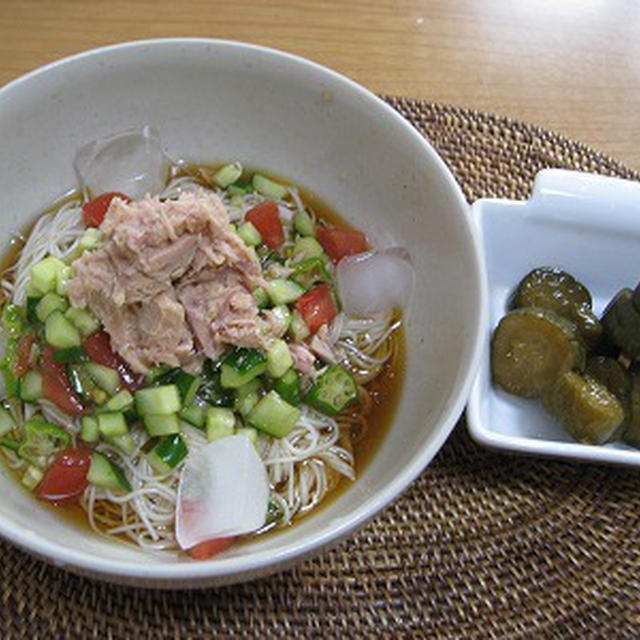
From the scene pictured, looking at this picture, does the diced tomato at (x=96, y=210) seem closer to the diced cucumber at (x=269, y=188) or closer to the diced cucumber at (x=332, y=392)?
the diced cucumber at (x=269, y=188)

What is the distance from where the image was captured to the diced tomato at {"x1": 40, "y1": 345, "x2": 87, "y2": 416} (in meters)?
1.91

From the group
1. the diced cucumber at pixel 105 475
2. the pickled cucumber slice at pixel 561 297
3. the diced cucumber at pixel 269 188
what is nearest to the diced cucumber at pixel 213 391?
the diced cucumber at pixel 105 475

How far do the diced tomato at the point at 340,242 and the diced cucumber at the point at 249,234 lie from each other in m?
0.17

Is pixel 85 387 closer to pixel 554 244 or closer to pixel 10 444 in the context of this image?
pixel 10 444

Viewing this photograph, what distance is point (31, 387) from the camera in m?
1.93

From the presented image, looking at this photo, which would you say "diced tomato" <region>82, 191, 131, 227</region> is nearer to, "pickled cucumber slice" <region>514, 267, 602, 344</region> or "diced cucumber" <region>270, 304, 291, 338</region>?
"diced cucumber" <region>270, 304, 291, 338</region>

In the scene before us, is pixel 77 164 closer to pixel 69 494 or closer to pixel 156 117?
pixel 156 117

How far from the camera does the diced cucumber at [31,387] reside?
6.32 feet

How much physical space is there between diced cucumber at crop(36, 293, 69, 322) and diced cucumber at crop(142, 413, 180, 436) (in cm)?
33

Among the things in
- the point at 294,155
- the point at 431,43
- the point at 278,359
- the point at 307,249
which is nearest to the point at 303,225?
the point at 307,249

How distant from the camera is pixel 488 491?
1.99 m

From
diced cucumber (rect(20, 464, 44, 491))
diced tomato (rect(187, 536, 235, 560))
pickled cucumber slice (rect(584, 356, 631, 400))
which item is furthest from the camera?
pickled cucumber slice (rect(584, 356, 631, 400))

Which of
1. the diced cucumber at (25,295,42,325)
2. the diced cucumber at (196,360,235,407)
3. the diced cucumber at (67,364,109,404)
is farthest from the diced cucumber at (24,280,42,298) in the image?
the diced cucumber at (196,360,235,407)

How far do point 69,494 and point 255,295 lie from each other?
60cm
